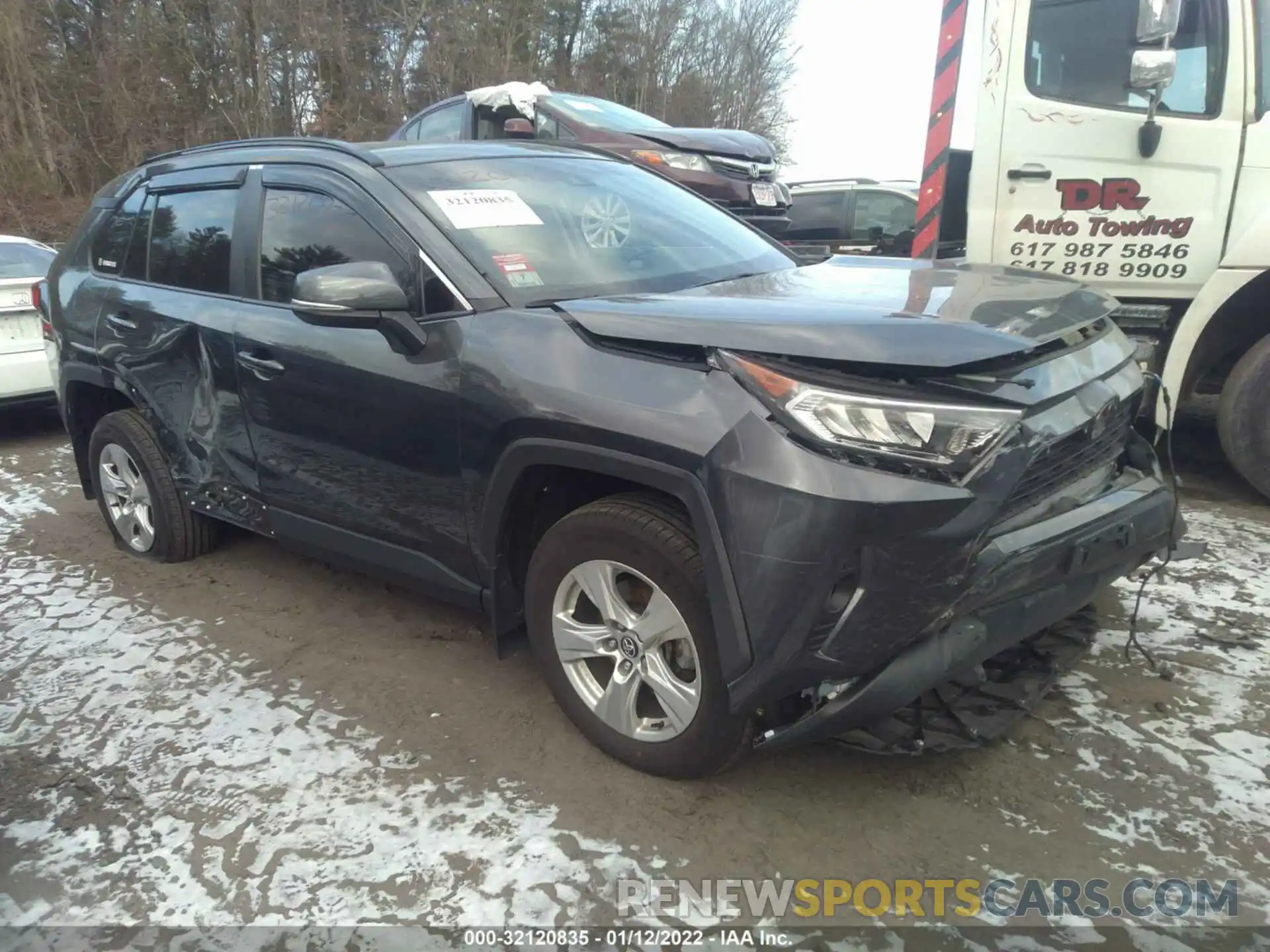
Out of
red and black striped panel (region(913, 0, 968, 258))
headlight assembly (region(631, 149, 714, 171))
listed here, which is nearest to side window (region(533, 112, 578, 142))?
headlight assembly (region(631, 149, 714, 171))

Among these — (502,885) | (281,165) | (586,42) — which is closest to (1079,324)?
(502,885)

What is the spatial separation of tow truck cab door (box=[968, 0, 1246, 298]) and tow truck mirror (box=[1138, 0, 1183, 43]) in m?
0.38

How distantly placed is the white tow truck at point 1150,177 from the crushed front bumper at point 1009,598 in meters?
2.21

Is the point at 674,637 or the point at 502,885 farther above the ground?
the point at 674,637

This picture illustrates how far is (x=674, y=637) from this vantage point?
7.91 feet

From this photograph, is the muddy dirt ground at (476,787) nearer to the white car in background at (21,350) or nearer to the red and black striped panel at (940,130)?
the red and black striped panel at (940,130)

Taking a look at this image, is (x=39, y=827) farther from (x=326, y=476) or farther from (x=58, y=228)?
(x=58, y=228)

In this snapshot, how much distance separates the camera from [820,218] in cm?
1097

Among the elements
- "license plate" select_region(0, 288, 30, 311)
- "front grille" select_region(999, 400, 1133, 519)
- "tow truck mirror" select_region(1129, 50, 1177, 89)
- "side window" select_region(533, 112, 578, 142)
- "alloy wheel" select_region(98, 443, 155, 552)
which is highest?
"side window" select_region(533, 112, 578, 142)

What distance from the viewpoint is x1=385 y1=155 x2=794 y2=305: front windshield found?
2908mm

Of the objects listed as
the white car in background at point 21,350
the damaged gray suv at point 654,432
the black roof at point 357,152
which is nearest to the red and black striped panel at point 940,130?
the damaged gray suv at point 654,432

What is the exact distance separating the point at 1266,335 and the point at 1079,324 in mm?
2505

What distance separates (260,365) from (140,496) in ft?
Result: 4.60
